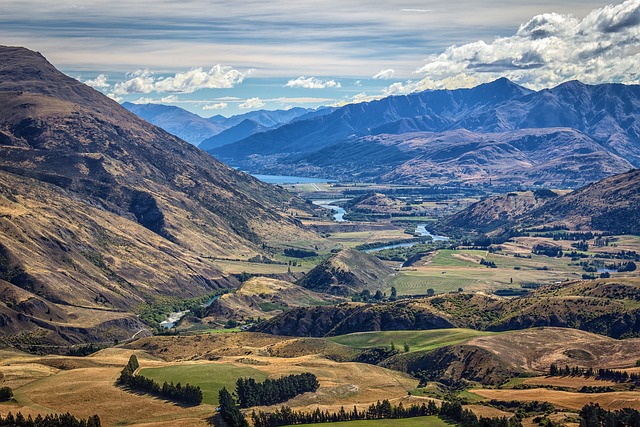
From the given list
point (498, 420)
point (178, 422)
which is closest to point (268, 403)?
point (178, 422)

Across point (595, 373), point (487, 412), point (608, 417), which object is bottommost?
point (487, 412)

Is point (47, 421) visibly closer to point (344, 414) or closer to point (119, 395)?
point (119, 395)

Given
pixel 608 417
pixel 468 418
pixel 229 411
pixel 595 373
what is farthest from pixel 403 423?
pixel 595 373

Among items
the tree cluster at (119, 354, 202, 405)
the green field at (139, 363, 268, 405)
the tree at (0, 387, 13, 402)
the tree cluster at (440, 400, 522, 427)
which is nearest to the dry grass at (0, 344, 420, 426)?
the tree at (0, 387, 13, 402)

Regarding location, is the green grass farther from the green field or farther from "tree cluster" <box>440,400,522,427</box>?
the green field

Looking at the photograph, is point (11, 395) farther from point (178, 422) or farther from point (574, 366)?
point (574, 366)

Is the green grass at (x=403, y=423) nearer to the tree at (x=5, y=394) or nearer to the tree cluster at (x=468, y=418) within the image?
the tree cluster at (x=468, y=418)
